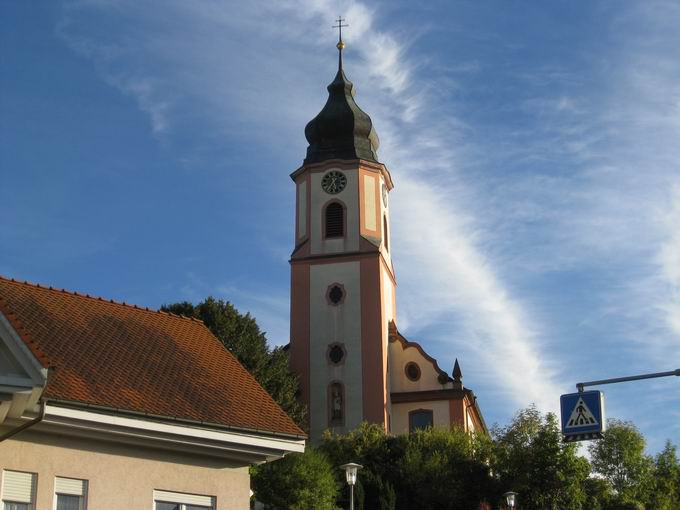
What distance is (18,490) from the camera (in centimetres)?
1555

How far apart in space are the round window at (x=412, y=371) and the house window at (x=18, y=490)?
39962 millimetres

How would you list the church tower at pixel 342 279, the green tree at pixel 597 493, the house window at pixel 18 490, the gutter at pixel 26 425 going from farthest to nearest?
1. the church tower at pixel 342 279
2. the green tree at pixel 597 493
3. the house window at pixel 18 490
4. the gutter at pixel 26 425

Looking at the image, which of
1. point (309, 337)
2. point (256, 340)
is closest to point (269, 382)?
point (256, 340)

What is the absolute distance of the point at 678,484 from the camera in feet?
231

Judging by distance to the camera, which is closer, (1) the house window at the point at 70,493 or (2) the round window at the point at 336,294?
(1) the house window at the point at 70,493

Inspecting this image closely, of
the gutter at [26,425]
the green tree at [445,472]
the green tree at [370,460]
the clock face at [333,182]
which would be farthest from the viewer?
the clock face at [333,182]

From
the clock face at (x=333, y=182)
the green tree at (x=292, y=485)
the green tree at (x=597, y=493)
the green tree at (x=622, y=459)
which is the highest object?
the clock face at (x=333, y=182)

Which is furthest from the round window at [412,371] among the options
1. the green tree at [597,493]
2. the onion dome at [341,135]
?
the onion dome at [341,135]

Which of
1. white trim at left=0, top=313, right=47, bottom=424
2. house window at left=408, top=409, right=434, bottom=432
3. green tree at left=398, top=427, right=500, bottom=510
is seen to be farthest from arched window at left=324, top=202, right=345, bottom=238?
white trim at left=0, top=313, right=47, bottom=424

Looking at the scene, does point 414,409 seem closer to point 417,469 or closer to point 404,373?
point 404,373

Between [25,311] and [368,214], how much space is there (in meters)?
38.9

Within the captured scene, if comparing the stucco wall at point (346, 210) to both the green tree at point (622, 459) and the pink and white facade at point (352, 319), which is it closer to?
Answer: the pink and white facade at point (352, 319)

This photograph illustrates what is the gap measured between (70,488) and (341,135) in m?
45.0

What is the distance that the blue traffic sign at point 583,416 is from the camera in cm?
1789
